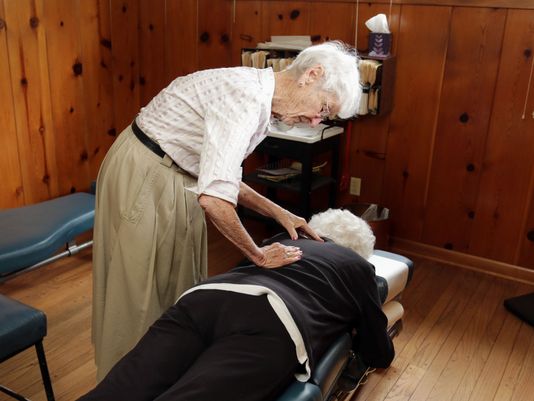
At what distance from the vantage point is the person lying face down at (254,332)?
120 centimetres

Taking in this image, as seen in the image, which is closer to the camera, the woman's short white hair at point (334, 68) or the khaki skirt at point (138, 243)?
the woman's short white hair at point (334, 68)

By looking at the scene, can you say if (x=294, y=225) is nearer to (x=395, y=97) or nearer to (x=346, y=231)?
(x=346, y=231)

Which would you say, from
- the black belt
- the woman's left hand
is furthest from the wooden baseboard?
the black belt

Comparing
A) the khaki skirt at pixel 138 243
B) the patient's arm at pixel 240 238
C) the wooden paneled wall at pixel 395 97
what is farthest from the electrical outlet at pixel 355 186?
the patient's arm at pixel 240 238

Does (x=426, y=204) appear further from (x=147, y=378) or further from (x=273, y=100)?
(x=147, y=378)

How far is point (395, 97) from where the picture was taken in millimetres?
2955

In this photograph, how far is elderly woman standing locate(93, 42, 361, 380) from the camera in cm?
136

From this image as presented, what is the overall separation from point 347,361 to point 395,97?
1806mm

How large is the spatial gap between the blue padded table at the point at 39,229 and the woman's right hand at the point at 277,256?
1148 mm

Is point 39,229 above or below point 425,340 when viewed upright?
above

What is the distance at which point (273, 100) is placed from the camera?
58.0 inches

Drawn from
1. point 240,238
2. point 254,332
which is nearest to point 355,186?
point 240,238

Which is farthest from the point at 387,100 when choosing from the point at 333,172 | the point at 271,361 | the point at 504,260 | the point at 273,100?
the point at 271,361

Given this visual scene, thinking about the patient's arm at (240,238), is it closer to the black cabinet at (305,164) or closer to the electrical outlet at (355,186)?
the black cabinet at (305,164)
